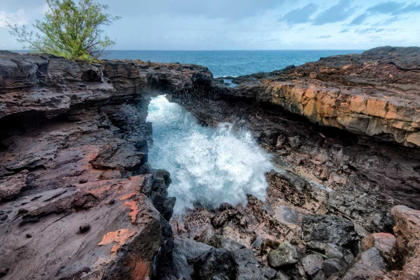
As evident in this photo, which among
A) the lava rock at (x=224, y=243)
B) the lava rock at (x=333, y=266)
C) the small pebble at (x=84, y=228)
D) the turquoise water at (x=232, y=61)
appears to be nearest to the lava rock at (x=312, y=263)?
the lava rock at (x=333, y=266)

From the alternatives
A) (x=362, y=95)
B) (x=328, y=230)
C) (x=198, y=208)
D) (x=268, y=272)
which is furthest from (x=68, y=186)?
(x=362, y=95)

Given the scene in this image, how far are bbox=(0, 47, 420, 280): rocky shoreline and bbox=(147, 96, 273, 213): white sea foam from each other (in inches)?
36.7

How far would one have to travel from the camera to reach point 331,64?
1959 cm

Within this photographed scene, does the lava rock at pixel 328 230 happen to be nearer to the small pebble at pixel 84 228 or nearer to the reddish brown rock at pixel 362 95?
the reddish brown rock at pixel 362 95

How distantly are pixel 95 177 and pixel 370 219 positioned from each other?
11659 millimetres

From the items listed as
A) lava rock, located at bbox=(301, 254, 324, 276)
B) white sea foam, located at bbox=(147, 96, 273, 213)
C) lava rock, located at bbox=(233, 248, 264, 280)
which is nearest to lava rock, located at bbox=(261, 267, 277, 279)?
lava rock, located at bbox=(233, 248, 264, 280)

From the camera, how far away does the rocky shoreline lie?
166 inches

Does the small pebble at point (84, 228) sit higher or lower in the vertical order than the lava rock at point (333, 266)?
higher

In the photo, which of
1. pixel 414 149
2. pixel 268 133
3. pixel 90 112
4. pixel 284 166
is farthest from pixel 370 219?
pixel 90 112

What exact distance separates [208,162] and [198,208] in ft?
14.5

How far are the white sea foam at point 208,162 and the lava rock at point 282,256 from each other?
13.2 ft

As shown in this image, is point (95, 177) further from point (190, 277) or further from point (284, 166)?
point (284, 166)

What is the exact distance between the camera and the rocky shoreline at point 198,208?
421 centimetres

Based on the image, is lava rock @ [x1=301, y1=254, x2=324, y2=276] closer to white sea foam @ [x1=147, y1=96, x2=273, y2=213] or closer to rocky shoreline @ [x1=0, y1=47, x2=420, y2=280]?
rocky shoreline @ [x1=0, y1=47, x2=420, y2=280]
